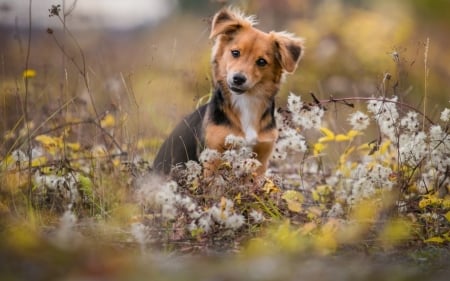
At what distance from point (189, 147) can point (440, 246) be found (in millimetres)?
2165

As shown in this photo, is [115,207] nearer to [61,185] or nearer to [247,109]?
[61,185]

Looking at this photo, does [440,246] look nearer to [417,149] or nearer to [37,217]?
[417,149]

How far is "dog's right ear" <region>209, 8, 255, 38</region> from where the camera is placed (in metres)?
5.97

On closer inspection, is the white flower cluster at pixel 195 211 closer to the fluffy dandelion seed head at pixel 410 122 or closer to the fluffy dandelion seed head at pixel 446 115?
the fluffy dandelion seed head at pixel 410 122

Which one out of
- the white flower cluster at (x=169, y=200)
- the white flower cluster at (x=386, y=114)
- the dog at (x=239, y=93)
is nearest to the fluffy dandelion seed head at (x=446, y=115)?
the white flower cluster at (x=386, y=114)

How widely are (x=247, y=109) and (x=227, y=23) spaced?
0.70 meters

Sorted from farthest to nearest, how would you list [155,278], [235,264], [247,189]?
[247,189], [235,264], [155,278]

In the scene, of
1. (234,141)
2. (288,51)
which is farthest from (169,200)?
(288,51)

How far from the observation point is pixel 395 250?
4.30 meters

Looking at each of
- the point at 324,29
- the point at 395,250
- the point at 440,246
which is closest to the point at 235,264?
the point at 395,250

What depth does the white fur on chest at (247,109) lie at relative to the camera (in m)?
5.80

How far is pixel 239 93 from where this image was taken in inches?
227

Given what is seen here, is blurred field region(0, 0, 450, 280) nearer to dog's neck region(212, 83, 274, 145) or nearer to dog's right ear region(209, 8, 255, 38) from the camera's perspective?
dog's right ear region(209, 8, 255, 38)

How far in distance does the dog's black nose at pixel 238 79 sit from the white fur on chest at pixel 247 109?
0.72ft
